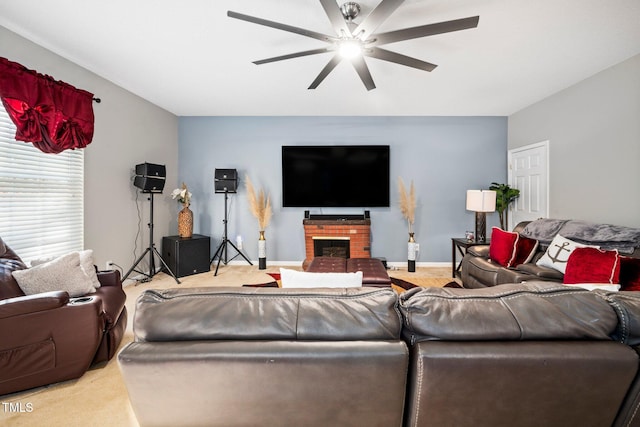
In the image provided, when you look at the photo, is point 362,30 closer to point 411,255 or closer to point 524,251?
point 524,251

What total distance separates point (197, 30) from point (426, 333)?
2722 mm

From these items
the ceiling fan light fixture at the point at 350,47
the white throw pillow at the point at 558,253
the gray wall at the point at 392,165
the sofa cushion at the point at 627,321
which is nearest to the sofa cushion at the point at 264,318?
the sofa cushion at the point at 627,321

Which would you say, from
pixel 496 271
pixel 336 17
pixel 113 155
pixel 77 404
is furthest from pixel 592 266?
pixel 113 155

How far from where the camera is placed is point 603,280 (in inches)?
81.7

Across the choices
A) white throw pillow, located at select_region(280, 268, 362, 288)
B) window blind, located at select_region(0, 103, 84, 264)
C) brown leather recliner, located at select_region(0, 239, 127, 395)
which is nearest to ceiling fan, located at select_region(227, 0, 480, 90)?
white throw pillow, located at select_region(280, 268, 362, 288)

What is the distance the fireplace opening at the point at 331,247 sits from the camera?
4594 millimetres

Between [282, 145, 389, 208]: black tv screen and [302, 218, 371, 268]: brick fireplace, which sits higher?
[282, 145, 389, 208]: black tv screen

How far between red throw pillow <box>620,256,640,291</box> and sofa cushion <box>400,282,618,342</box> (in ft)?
5.84

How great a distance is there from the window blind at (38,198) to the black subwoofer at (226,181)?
1.69 metres

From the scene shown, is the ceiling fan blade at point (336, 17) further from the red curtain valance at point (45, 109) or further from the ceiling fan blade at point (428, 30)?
the red curtain valance at point (45, 109)

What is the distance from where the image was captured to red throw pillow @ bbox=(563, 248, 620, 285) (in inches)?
81.6

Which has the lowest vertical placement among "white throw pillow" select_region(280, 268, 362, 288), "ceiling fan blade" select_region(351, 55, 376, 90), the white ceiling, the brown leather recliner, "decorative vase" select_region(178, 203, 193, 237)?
the brown leather recliner

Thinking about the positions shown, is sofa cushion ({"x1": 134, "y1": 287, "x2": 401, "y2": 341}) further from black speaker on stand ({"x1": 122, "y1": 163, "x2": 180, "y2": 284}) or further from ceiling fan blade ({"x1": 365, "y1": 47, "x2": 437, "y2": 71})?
black speaker on stand ({"x1": 122, "y1": 163, "x2": 180, "y2": 284})

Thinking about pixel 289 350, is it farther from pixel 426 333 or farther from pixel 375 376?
pixel 426 333
